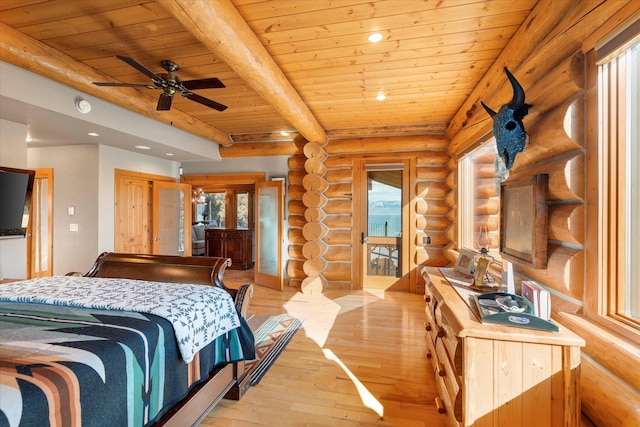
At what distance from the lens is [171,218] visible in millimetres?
5895

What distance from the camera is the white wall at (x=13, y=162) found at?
3387 mm

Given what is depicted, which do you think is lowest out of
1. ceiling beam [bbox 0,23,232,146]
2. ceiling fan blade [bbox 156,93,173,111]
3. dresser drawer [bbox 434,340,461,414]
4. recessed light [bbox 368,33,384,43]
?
dresser drawer [bbox 434,340,461,414]

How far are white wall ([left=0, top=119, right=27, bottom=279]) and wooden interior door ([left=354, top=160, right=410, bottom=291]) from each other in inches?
182

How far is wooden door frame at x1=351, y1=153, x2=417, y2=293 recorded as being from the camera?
506 cm

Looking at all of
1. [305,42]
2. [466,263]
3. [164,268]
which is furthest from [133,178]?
[466,263]

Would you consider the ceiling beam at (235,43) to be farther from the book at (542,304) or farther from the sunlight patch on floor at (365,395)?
the sunlight patch on floor at (365,395)

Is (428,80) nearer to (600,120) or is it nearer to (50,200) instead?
(600,120)

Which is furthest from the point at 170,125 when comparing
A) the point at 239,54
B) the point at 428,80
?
the point at 428,80

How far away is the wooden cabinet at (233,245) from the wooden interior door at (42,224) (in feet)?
11.0

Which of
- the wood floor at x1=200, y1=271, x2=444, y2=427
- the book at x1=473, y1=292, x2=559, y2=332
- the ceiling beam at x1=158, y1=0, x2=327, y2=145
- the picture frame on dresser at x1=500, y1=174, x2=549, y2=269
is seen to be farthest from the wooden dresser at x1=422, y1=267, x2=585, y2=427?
the ceiling beam at x1=158, y1=0, x2=327, y2=145

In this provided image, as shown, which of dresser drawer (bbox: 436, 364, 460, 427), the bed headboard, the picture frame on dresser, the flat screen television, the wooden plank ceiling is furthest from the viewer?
the flat screen television

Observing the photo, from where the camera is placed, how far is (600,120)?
1.45 metres

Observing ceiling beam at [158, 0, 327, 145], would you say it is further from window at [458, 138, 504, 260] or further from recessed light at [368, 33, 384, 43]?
window at [458, 138, 504, 260]

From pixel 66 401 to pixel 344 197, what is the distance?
4.53 metres
